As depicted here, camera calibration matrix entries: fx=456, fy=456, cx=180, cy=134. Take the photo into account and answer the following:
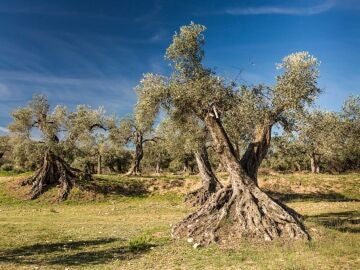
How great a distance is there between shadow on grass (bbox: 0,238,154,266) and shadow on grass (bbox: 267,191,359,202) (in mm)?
32862

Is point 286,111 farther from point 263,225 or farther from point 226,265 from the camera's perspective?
point 226,265

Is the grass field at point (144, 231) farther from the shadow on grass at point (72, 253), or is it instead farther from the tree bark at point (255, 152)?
the tree bark at point (255, 152)

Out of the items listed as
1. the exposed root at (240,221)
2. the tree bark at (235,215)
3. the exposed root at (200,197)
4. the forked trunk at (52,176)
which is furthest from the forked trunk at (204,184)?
the exposed root at (240,221)

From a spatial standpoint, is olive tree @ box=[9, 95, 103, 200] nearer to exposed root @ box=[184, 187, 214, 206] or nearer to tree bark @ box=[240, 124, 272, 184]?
exposed root @ box=[184, 187, 214, 206]

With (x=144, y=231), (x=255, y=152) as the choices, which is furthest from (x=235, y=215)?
(x=144, y=231)

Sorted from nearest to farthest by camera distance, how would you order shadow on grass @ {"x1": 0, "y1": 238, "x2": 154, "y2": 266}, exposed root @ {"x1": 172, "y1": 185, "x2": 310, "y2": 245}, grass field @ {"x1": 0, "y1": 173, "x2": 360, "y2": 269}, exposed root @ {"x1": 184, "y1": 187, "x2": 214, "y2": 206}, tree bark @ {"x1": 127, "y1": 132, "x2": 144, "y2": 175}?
grass field @ {"x1": 0, "y1": 173, "x2": 360, "y2": 269}, shadow on grass @ {"x1": 0, "y1": 238, "x2": 154, "y2": 266}, exposed root @ {"x1": 172, "y1": 185, "x2": 310, "y2": 245}, exposed root @ {"x1": 184, "y1": 187, "x2": 214, "y2": 206}, tree bark @ {"x1": 127, "y1": 132, "x2": 144, "y2": 175}

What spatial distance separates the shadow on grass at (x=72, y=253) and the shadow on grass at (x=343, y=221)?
12.6 m

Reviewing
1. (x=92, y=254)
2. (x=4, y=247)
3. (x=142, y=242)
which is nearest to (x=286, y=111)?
(x=142, y=242)

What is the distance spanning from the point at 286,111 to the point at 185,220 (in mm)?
9735

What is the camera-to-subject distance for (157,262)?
21062mm

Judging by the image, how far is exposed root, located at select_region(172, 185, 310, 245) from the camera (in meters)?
25.4

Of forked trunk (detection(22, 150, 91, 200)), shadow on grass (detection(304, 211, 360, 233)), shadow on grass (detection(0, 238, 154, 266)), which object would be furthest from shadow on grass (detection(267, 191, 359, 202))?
shadow on grass (detection(0, 238, 154, 266))

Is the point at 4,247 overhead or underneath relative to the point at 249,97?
underneath

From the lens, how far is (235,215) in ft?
89.3
